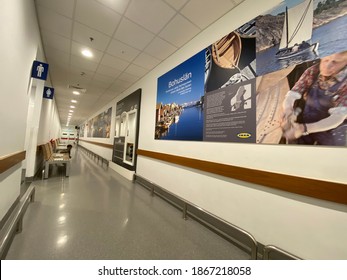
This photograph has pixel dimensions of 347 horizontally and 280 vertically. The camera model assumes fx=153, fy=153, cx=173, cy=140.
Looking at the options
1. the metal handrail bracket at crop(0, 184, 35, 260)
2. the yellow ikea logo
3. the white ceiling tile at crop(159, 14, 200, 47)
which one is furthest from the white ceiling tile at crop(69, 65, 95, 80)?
the yellow ikea logo

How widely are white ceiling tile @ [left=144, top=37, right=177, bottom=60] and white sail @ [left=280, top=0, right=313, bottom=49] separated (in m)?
2.19

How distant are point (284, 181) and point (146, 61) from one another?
3.88 meters

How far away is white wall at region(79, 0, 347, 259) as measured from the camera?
132cm

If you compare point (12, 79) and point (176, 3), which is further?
point (176, 3)

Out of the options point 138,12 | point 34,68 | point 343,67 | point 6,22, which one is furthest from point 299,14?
point 34,68

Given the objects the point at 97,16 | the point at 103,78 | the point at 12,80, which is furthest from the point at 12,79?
the point at 103,78

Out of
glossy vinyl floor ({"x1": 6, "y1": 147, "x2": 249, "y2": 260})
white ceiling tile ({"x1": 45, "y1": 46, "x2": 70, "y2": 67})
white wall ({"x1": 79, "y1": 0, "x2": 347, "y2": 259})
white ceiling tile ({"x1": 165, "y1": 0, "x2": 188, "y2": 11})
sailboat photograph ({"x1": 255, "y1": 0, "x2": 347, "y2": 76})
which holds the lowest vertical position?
glossy vinyl floor ({"x1": 6, "y1": 147, "x2": 249, "y2": 260})

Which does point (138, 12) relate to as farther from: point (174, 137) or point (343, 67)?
point (343, 67)

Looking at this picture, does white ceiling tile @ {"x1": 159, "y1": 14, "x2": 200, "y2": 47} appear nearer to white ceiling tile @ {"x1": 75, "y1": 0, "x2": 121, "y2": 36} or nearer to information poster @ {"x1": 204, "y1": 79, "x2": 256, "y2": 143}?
white ceiling tile @ {"x1": 75, "y1": 0, "x2": 121, "y2": 36}

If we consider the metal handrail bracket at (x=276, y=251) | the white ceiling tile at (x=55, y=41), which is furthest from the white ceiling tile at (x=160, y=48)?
the metal handrail bracket at (x=276, y=251)

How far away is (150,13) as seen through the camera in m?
2.46

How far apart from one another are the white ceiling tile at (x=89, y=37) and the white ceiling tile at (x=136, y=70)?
0.96 m

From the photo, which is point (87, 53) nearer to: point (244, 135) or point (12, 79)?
point (12, 79)

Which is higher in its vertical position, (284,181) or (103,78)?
(103,78)
